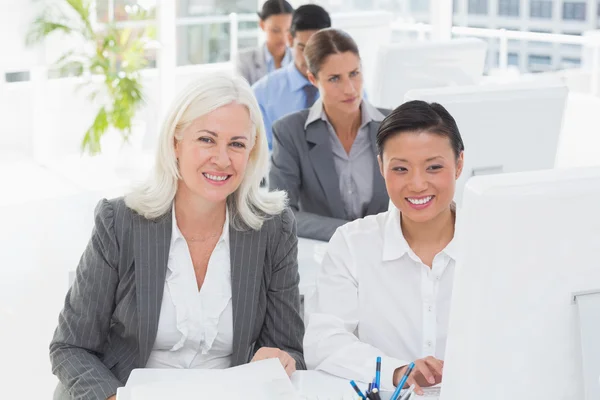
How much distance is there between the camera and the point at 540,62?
802 centimetres

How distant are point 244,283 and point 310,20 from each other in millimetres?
2263

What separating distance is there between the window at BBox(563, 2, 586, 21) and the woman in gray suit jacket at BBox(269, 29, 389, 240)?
7828 millimetres

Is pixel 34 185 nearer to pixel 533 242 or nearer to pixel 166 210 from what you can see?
pixel 166 210

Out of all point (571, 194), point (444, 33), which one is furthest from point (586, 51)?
point (571, 194)

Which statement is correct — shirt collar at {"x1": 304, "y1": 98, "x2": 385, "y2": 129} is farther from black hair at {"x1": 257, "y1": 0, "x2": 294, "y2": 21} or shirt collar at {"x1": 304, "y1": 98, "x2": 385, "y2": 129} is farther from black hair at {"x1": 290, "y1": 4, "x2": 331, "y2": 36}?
black hair at {"x1": 257, "y1": 0, "x2": 294, "y2": 21}

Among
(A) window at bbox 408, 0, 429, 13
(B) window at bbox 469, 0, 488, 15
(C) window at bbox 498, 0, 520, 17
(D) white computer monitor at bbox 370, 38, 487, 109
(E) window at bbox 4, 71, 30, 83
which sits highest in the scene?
(C) window at bbox 498, 0, 520, 17

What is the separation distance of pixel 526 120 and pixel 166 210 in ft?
2.70

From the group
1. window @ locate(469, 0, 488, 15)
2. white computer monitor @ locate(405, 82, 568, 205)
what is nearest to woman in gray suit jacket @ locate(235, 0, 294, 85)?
white computer monitor @ locate(405, 82, 568, 205)

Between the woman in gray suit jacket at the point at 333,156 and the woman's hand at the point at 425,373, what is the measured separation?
139cm

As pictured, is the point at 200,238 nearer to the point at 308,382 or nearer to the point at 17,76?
the point at 308,382

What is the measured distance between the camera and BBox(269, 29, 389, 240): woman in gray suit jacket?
9.80ft

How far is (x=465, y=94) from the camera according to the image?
1950mm

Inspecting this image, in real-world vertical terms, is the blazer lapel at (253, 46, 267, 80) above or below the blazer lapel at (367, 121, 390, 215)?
above

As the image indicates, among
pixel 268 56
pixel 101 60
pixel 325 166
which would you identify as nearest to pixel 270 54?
pixel 268 56
